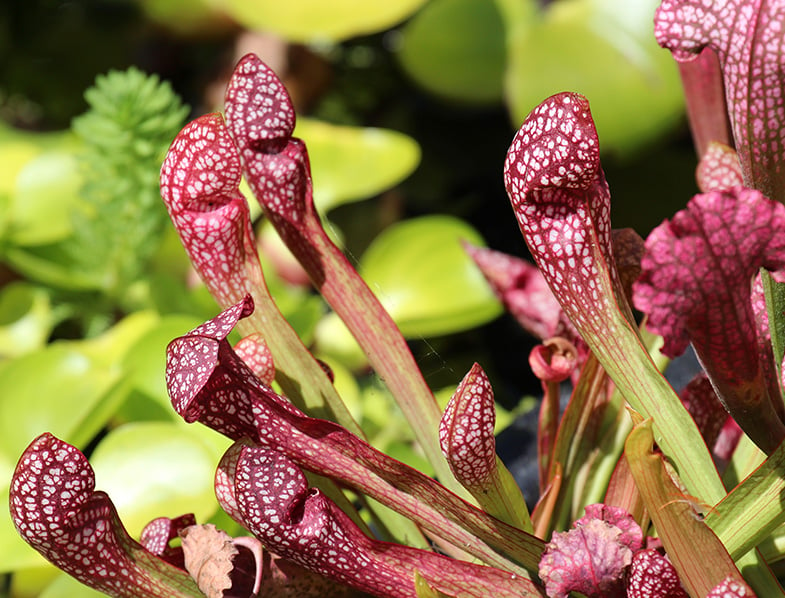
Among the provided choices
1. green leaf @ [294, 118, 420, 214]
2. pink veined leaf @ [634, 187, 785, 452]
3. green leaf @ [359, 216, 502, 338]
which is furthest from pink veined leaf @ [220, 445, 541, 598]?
green leaf @ [294, 118, 420, 214]

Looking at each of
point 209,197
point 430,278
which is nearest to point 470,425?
point 209,197

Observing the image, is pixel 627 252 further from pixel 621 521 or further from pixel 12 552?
pixel 12 552

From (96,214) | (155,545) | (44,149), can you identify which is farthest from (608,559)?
(44,149)

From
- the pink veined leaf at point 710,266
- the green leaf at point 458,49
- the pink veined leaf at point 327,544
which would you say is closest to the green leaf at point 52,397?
the pink veined leaf at point 327,544

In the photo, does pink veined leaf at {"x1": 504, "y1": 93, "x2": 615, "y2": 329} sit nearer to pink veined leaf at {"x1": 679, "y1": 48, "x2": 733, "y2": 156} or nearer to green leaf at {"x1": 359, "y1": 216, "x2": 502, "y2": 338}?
pink veined leaf at {"x1": 679, "y1": 48, "x2": 733, "y2": 156}

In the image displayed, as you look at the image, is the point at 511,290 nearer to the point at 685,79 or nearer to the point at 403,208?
the point at 685,79

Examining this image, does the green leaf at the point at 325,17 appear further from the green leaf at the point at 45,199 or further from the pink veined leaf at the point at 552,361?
the pink veined leaf at the point at 552,361
